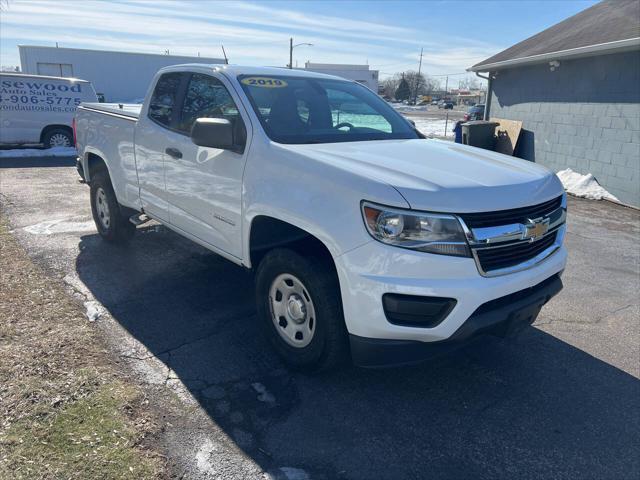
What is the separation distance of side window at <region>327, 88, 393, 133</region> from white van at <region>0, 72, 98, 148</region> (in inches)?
460

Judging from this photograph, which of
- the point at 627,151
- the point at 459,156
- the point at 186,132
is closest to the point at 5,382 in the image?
the point at 186,132

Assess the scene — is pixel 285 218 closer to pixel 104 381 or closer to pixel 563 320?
pixel 104 381

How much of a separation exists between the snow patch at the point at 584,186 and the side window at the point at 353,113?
7.63 m

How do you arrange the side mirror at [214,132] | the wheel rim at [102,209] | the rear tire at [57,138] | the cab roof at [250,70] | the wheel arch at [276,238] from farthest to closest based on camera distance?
1. the rear tire at [57,138]
2. the wheel rim at [102,209]
3. the cab roof at [250,70]
4. the side mirror at [214,132]
5. the wheel arch at [276,238]

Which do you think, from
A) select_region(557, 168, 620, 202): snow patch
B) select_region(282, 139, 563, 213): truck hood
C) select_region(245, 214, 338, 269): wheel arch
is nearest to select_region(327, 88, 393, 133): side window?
select_region(282, 139, 563, 213): truck hood

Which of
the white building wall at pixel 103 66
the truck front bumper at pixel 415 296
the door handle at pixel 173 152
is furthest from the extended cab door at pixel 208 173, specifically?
the white building wall at pixel 103 66

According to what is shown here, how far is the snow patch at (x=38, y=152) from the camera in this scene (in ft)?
44.4

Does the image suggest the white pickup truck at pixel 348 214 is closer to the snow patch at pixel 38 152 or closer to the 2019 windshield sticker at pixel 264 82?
the 2019 windshield sticker at pixel 264 82

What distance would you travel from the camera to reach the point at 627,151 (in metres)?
10.0

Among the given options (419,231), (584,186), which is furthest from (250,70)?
(584,186)

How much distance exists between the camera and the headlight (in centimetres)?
269

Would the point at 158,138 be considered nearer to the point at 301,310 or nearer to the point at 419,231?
the point at 301,310

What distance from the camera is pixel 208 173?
390 cm

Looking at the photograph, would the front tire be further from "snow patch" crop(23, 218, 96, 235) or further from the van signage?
the van signage
